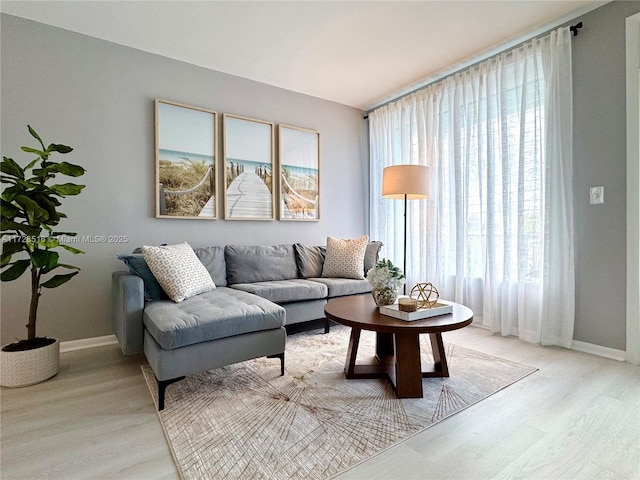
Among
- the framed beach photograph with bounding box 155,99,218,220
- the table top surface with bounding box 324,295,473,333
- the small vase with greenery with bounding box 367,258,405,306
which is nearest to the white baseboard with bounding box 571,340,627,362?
the table top surface with bounding box 324,295,473,333

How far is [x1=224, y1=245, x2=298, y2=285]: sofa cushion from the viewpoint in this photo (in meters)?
3.13

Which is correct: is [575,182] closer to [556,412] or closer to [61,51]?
[556,412]

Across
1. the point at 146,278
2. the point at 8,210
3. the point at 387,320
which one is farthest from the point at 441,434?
the point at 8,210

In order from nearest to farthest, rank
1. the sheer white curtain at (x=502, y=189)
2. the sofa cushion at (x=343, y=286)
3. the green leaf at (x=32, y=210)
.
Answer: the green leaf at (x=32, y=210) < the sheer white curtain at (x=502, y=189) < the sofa cushion at (x=343, y=286)

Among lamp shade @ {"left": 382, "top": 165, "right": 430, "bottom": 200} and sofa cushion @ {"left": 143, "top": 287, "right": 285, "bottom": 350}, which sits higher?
lamp shade @ {"left": 382, "top": 165, "right": 430, "bottom": 200}

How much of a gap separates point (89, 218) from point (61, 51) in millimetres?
1346

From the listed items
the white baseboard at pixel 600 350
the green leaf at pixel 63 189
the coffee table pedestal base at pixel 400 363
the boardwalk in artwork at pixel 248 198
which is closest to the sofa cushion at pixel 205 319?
the coffee table pedestal base at pixel 400 363

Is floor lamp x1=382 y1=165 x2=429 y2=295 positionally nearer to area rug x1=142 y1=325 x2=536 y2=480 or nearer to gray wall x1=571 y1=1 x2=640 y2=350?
gray wall x1=571 y1=1 x2=640 y2=350

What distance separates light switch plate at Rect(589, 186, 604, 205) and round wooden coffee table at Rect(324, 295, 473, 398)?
54.7 inches

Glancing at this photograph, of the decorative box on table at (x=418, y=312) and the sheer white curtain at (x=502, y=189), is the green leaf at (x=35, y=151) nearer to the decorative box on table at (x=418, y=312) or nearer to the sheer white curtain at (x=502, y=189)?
the decorative box on table at (x=418, y=312)

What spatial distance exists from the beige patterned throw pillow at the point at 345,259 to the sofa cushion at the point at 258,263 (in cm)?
37

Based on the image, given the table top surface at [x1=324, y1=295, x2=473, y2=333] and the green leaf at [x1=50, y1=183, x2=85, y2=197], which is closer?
the table top surface at [x1=324, y1=295, x2=473, y2=333]

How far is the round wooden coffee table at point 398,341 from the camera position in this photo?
1.79 metres

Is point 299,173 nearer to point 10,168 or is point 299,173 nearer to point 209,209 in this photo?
point 209,209
